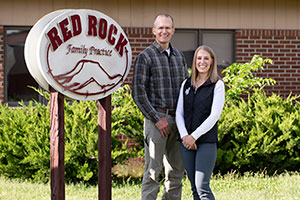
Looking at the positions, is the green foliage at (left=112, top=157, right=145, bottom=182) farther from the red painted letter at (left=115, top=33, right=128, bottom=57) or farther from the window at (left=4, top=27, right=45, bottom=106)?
the red painted letter at (left=115, top=33, right=128, bottom=57)

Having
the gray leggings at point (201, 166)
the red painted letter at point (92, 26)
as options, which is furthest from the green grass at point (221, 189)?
the red painted letter at point (92, 26)

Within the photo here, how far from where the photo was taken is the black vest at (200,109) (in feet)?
13.2

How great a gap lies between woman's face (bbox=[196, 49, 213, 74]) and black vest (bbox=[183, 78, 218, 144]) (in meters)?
0.12

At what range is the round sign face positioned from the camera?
363 cm

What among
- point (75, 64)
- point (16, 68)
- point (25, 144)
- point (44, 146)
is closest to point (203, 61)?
point (75, 64)

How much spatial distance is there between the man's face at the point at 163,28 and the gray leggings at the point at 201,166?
3.34 ft

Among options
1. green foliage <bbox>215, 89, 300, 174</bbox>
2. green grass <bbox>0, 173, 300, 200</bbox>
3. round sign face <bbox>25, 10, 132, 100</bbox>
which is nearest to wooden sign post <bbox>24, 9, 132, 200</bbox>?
round sign face <bbox>25, 10, 132, 100</bbox>

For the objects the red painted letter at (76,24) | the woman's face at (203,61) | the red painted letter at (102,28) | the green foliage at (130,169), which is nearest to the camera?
the red painted letter at (76,24)

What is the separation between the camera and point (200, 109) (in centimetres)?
404

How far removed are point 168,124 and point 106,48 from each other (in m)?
0.91

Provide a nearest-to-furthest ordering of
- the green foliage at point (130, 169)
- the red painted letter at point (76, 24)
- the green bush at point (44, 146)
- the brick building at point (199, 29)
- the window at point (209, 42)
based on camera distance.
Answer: the red painted letter at point (76, 24) < the green bush at point (44, 146) < the green foliage at point (130, 169) < the brick building at point (199, 29) < the window at point (209, 42)

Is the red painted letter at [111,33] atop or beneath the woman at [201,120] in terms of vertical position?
atop

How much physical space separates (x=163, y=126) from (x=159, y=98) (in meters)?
0.28

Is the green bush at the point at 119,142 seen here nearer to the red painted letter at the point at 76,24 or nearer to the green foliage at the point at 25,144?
the green foliage at the point at 25,144
